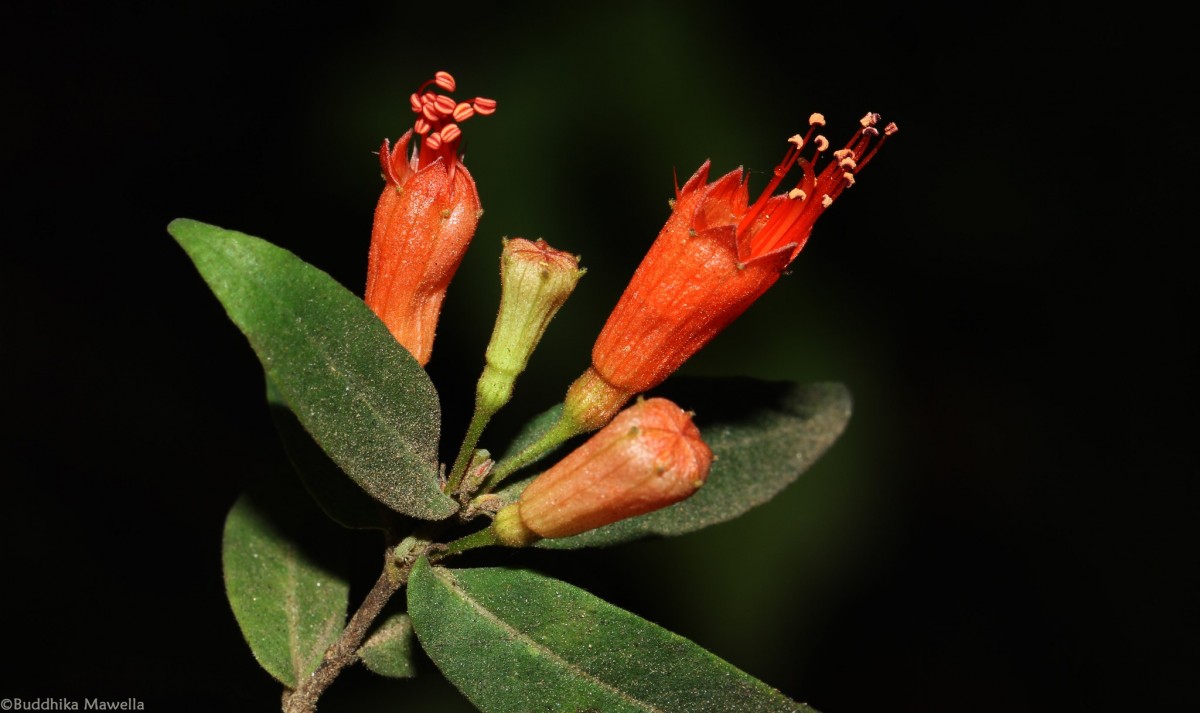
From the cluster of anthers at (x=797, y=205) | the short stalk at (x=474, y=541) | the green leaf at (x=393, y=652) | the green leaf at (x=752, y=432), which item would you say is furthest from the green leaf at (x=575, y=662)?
the cluster of anthers at (x=797, y=205)

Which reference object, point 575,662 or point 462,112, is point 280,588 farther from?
point 462,112

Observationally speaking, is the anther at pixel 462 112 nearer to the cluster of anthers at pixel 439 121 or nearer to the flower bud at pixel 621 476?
the cluster of anthers at pixel 439 121

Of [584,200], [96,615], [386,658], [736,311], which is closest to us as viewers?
[736,311]

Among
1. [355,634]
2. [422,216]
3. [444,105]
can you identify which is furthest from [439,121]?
[355,634]

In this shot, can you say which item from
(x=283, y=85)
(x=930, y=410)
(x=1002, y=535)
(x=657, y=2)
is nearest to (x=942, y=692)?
(x=1002, y=535)

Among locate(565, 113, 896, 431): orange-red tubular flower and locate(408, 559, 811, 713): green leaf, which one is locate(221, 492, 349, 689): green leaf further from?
locate(565, 113, 896, 431): orange-red tubular flower

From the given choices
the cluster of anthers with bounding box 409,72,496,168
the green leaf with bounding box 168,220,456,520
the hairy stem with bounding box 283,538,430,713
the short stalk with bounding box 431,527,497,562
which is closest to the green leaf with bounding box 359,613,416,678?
the hairy stem with bounding box 283,538,430,713

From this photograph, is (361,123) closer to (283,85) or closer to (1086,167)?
(283,85)
